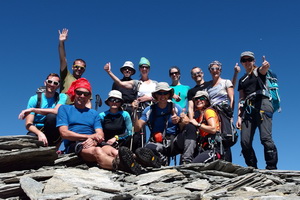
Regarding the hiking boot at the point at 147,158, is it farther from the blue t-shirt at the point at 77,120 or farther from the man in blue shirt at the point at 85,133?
the blue t-shirt at the point at 77,120

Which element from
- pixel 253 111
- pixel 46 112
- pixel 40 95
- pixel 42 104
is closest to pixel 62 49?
pixel 40 95

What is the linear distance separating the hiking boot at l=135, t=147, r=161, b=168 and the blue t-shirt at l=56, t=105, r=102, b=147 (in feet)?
5.92

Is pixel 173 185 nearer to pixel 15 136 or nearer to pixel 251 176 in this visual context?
pixel 251 176

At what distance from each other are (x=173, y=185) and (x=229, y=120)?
3200 millimetres

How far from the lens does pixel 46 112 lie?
11289 mm

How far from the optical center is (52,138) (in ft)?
38.7

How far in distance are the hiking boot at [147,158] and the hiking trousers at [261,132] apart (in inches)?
116

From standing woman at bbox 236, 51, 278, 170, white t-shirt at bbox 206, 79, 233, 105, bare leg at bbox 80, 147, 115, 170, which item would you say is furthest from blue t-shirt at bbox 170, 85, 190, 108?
bare leg at bbox 80, 147, 115, 170

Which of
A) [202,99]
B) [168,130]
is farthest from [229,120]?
[168,130]

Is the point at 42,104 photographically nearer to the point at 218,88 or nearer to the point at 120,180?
the point at 120,180

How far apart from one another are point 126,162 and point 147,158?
615mm

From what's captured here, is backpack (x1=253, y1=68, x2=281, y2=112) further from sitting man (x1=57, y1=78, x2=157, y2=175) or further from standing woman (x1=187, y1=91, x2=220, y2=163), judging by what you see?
sitting man (x1=57, y1=78, x2=157, y2=175)

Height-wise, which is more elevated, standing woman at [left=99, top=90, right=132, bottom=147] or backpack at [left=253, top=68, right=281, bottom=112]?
backpack at [left=253, top=68, right=281, bottom=112]

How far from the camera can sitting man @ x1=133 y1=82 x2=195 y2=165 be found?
11094mm
